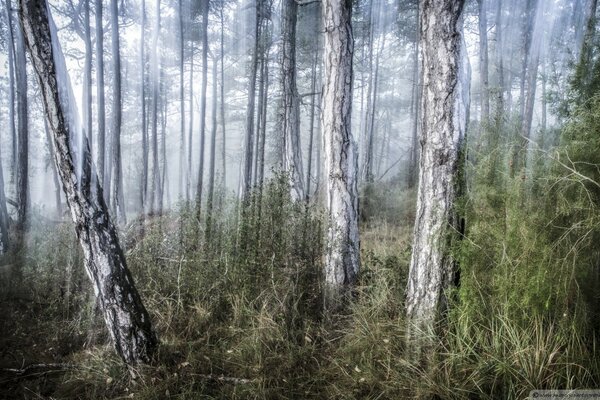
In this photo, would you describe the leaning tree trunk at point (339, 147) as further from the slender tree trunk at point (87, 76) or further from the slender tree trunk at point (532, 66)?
the slender tree trunk at point (87, 76)

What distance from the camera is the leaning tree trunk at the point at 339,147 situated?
12.5 feet

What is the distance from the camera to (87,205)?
2.68 m

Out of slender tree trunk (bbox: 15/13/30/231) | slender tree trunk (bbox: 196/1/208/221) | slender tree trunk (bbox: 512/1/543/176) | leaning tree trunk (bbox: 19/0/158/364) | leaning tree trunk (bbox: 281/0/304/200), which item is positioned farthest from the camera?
slender tree trunk (bbox: 196/1/208/221)

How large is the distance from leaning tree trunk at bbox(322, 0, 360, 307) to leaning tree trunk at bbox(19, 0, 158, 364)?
211cm

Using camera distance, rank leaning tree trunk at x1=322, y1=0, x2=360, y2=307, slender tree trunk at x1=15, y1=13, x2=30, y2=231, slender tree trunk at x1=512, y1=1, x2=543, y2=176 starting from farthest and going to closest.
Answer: slender tree trunk at x1=512, y1=1, x2=543, y2=176
slender tree trunk at x1=15, y1=13, x2=30, y2=231
leaning tree trunk at x1=322, y1=0, x2=360, y2=307

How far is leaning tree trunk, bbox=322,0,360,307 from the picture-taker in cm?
382

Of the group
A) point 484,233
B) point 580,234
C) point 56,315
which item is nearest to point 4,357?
point 56,315

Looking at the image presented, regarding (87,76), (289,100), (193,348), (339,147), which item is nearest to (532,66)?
(289,100)

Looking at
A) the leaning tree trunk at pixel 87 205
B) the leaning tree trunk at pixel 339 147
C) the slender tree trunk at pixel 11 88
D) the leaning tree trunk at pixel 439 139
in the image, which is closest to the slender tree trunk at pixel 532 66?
the leaning tree trunk at pixel 339 147

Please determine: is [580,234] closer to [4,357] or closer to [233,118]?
[4,357]

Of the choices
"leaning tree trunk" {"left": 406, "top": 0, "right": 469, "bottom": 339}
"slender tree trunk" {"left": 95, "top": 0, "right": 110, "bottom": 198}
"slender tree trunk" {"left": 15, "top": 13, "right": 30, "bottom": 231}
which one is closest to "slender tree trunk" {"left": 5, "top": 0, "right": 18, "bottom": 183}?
"slender tree trunk" {"left": 15, "top": 13, "right": 30, "bottom": 231}

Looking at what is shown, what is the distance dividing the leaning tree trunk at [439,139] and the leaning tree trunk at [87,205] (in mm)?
2471

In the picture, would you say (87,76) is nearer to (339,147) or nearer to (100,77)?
(100,77)

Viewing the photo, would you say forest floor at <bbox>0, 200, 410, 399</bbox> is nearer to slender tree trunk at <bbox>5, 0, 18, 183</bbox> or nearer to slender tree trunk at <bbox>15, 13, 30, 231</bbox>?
slender tree trunk at <bbox>15, 13, 30, 231</bbox>
